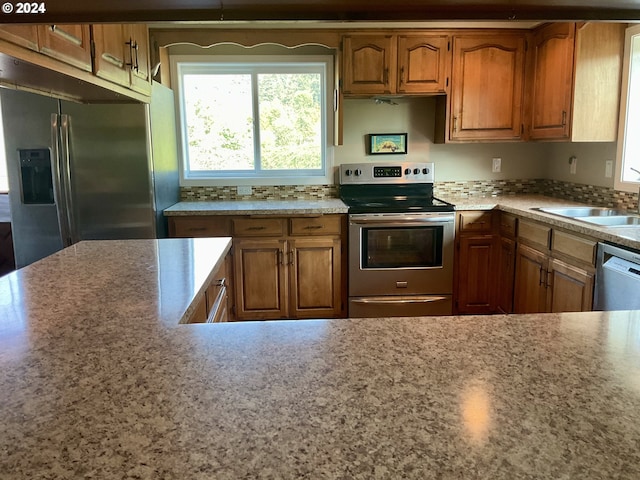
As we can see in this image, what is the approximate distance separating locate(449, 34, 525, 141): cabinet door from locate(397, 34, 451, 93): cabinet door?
0.08m

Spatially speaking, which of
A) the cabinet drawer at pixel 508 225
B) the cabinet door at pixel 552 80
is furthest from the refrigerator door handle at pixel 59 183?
the cabinet door at pixel 552 80

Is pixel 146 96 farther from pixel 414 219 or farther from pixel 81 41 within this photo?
pixel 414 219

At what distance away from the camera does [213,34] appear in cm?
363

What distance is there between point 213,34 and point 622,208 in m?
3.02

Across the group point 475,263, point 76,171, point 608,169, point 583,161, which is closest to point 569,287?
point 475,263

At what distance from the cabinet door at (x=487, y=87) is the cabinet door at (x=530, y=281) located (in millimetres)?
1027

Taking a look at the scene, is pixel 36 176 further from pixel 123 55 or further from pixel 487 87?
pixel 487 87

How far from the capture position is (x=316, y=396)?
0.86 m

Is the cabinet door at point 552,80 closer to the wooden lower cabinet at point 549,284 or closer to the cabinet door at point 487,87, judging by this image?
the cabinet door at point 487,87

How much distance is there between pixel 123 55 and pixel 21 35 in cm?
107


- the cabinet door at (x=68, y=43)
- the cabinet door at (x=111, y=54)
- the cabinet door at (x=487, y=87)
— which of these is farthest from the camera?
the cabinet door at (x=487, y=87)

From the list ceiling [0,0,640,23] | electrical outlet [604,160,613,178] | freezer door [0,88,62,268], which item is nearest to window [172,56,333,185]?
freezer door [0,88,62,268]

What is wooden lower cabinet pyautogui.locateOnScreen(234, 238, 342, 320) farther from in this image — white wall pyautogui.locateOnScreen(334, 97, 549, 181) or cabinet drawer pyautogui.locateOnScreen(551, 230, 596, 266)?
cabinet drawer pyautogui.locateOnScreen(551, 230, 596, 266)

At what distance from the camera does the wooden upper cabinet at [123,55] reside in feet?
7.37
